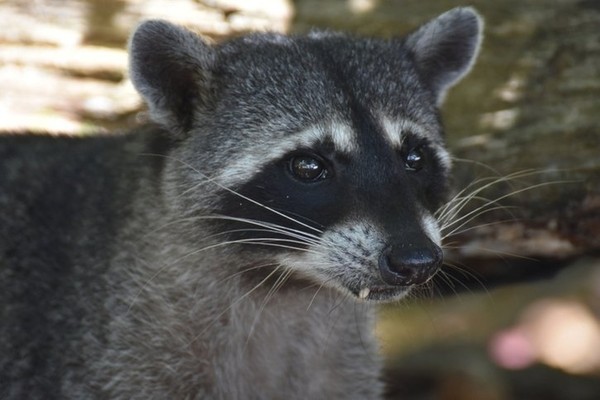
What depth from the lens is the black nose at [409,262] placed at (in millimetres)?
4895

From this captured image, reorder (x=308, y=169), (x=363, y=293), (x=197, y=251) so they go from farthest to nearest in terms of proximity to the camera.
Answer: (x=197, y=251) → (x=308, y=169) → (x=363, y=293)

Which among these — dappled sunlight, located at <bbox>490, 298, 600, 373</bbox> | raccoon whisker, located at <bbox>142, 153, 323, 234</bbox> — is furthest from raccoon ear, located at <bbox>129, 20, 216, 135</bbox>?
dappled sunlight, located at <bbox>490, 298, 600, 373</bbox>

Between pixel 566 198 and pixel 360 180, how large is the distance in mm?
2413

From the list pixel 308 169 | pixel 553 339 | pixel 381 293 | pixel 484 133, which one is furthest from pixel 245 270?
pixel 553 339

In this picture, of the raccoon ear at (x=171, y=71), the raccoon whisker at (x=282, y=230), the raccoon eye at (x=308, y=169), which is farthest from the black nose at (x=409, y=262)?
the raccoon ear at (x=171, y=71)

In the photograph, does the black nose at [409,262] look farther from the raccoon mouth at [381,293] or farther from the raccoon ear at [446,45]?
the raccoon ear at [446,45]

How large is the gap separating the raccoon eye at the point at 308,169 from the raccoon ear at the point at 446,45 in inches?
47.8

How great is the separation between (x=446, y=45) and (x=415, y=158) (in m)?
1.09

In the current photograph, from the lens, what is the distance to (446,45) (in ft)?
20.9

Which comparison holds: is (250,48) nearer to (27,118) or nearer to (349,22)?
(349,22)

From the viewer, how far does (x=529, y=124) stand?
743cm

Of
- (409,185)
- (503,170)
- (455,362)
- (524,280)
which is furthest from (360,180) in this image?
(455,362)

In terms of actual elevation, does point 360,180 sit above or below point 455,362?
above

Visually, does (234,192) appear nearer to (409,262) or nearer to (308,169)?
(308,169)
